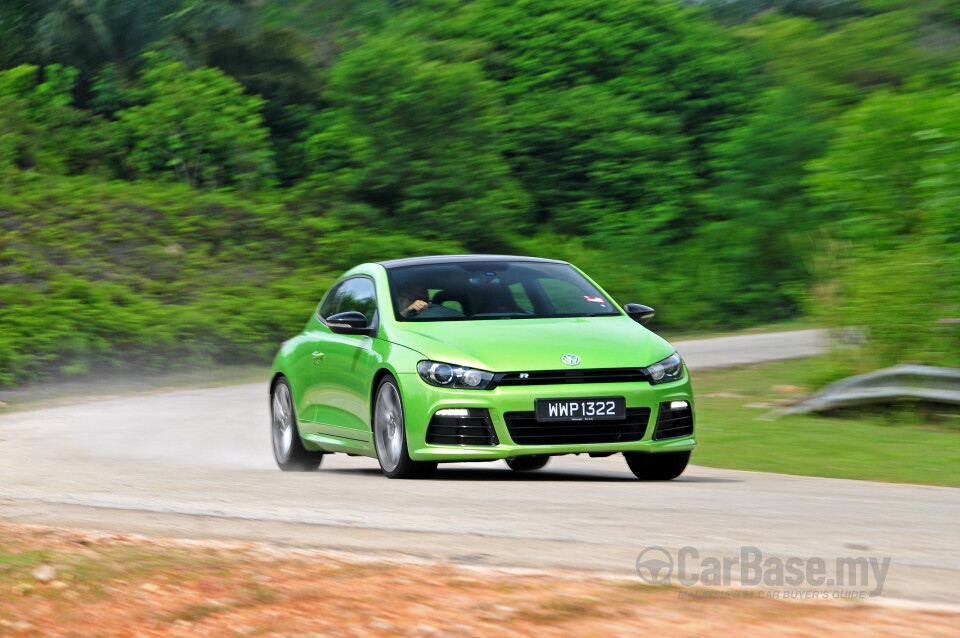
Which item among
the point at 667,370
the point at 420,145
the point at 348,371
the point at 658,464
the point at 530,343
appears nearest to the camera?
the point at 530,343

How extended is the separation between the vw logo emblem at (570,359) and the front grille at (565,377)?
0.16 feet

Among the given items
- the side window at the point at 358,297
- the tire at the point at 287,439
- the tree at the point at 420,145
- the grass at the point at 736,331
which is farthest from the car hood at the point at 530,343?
the tree at the point at 420,145

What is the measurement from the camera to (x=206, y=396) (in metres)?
18.5

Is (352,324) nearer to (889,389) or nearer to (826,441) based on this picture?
(826,441)

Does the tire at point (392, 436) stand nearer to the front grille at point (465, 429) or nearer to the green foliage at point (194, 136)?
the front grille at point (465, 429)

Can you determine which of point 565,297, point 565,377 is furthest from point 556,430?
point 565,297

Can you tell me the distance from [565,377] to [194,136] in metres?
26.5

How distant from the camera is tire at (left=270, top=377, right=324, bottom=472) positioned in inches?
438

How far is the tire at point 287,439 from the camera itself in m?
11.1

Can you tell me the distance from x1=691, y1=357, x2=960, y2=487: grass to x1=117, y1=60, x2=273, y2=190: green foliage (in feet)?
66.4

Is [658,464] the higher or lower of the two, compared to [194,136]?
lower

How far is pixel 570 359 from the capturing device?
346 inches

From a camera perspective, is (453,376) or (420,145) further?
(420,145)

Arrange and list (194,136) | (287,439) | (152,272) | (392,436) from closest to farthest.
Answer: (392,436) → (287,439) → (152,272) → (194,136)
